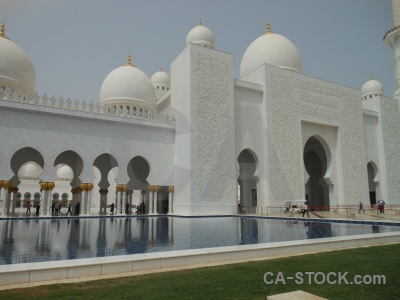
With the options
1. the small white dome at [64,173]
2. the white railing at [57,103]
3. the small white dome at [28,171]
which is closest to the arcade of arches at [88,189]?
the white railing at [57,103]

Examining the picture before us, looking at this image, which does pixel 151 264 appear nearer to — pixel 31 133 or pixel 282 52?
pixel 31 133

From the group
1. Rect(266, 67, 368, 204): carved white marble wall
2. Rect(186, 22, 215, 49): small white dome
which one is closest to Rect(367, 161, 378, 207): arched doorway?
Rect(266, 67, 368, 204): carved white marble wall

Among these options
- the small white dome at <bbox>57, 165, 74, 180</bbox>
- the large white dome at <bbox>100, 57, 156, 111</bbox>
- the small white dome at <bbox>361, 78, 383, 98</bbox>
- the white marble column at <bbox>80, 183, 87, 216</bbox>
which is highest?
the small white dome at <bbox>361, 78, 383, 98</bbox>

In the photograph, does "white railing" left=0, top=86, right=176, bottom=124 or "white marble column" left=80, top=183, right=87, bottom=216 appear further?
"white marble column" left=80, top=183, right=87, bottom=216

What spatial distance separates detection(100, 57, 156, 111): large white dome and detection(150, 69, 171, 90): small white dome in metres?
4.62

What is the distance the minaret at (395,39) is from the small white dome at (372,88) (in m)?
1.32

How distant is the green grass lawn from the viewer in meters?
1.73

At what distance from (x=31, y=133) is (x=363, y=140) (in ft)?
41.7

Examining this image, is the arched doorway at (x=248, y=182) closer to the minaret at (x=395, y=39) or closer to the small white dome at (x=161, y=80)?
the small white dome at (x=161, y=80)

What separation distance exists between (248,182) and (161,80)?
8.72 m

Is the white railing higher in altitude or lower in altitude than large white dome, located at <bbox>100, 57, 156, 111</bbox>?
lower

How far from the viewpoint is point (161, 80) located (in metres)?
17.9

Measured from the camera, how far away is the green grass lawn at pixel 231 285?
1.73 meters

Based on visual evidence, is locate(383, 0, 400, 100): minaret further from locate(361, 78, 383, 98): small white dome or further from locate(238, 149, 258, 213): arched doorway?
locate(238, 149, 258, 213): arched doorway
